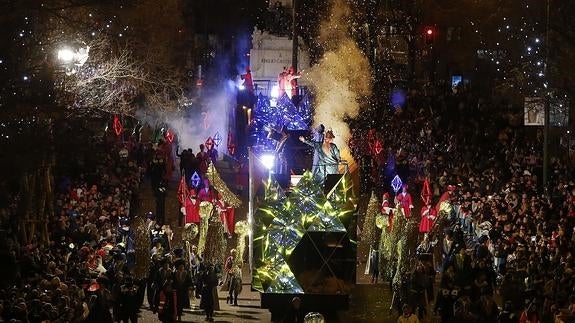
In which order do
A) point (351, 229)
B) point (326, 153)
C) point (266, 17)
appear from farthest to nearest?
point (266, 17) → point (326, 153) → point (351, 229)

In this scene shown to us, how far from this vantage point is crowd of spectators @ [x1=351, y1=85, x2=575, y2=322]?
19875 millimetres

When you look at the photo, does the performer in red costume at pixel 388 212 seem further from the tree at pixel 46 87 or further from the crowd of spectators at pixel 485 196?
the tree at pixel 46 87

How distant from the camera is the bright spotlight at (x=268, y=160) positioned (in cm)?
2527

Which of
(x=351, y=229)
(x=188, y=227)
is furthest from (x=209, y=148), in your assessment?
(x=351, y=229)

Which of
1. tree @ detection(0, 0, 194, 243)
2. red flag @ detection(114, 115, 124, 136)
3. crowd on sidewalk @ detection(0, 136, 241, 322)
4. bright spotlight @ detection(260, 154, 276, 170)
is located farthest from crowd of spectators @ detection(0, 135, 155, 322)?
bright spotlight @ detection(260, 154, 276, 170)

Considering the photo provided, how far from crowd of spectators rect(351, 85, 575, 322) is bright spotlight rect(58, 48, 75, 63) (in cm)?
992

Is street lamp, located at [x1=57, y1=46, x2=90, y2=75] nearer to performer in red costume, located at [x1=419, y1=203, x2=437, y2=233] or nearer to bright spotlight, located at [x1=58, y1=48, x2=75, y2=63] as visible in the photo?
bright spotlight, located at [x1=58, y1=48, x2=75, y2=63]

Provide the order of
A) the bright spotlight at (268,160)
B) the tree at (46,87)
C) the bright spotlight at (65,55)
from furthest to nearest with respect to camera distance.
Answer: the bright spotlight at (65,55) → the bright spotlight at (268,160) → the tree at (46,87)

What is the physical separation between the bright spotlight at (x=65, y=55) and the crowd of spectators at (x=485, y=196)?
32.5 ft

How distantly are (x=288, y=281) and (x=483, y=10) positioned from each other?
3073 centimetres

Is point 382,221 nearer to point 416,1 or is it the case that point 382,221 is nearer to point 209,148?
point 209,148

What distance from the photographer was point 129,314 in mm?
20422

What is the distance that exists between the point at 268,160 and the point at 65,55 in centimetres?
570

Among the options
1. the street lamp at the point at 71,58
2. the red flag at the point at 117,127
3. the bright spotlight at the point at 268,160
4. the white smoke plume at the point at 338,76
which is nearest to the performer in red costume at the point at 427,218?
the bright spotlight at the point at 268,160
